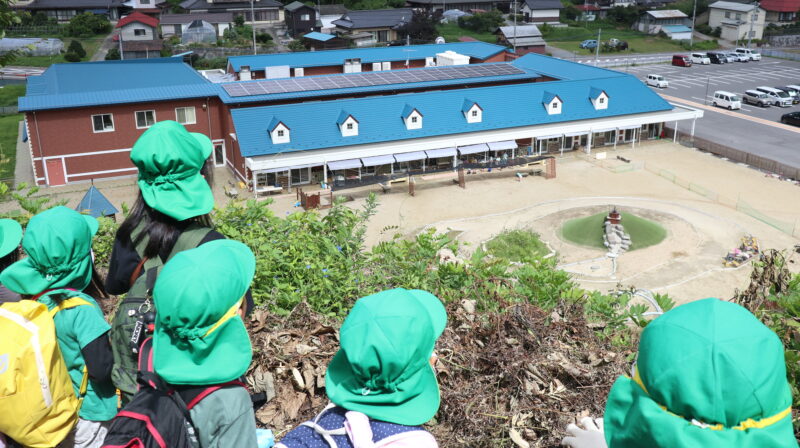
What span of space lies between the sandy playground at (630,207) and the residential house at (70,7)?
49388 millimetres

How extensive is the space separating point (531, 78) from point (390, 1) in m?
47.4

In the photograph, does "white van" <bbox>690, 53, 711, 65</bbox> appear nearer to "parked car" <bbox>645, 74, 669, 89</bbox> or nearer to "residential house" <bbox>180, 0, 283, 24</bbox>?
"parked car" <bbox>645, 74, 669, 89</bbox>

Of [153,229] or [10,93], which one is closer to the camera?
[153,229]

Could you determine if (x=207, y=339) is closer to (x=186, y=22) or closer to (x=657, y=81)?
(x=657, y=81)

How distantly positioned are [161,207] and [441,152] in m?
25.0

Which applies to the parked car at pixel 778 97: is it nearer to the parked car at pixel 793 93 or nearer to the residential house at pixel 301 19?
the parked car at pixel 793 93

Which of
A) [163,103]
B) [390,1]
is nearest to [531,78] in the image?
[163,103]

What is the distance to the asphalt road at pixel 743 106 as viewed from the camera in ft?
108

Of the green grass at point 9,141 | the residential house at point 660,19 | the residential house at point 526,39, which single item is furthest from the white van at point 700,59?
the green grass at point 9,141

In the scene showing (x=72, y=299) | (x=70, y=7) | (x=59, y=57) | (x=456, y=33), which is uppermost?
(x=72, y=299)

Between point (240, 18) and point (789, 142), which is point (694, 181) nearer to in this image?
point (789, 142)

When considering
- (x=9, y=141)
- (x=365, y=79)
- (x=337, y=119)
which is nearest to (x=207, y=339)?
(x=337, y=119)

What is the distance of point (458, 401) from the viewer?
4.88 metres

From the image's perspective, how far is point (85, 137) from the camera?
28.1m
